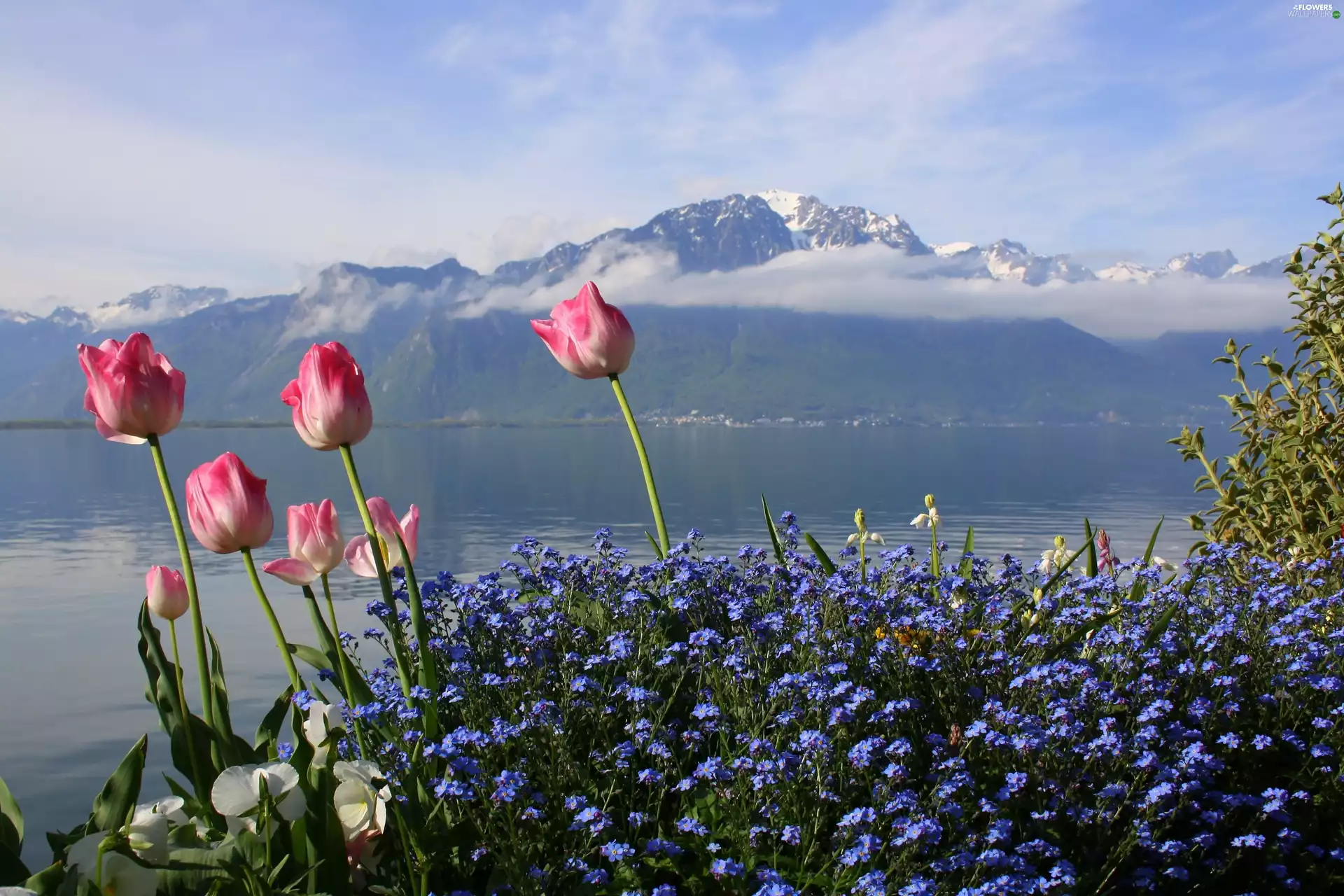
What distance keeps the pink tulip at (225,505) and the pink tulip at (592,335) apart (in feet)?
4.24

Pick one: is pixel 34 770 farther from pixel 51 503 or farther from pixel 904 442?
pixel 904 442

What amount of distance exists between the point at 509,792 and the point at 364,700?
0.77m

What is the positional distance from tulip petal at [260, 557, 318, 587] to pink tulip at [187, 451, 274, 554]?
0.88 feet

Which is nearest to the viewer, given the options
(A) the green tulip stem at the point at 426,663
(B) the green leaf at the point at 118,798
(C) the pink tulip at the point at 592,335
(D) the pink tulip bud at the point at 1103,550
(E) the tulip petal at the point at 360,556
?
(B) the green leaf at the point at 118,798

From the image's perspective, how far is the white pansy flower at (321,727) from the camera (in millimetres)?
2879

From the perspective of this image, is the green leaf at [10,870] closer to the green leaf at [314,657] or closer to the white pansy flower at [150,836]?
the white pansy flower at [150,836]

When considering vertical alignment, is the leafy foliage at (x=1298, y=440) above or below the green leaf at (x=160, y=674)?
above

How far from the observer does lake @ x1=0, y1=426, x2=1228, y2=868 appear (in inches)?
419

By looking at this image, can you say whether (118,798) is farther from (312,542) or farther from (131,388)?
(131,388)

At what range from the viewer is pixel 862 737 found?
3020mm

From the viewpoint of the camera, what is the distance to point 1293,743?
298 centimetres

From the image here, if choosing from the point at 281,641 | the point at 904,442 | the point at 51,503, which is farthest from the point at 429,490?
the point at 904,442

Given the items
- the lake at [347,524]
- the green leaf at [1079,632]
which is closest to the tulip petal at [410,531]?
the green leaf at [1079,632]

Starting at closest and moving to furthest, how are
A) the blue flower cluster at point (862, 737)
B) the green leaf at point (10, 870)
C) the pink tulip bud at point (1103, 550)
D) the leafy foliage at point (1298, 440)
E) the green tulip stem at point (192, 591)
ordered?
the green leaf at point (10, 870) → the blue flower cluster at point (862, 737) → the green tulip stem at point (192, 591) → the leafy foliage at point (1298, 440) → the pink tulip bud at point (1103, 550)
